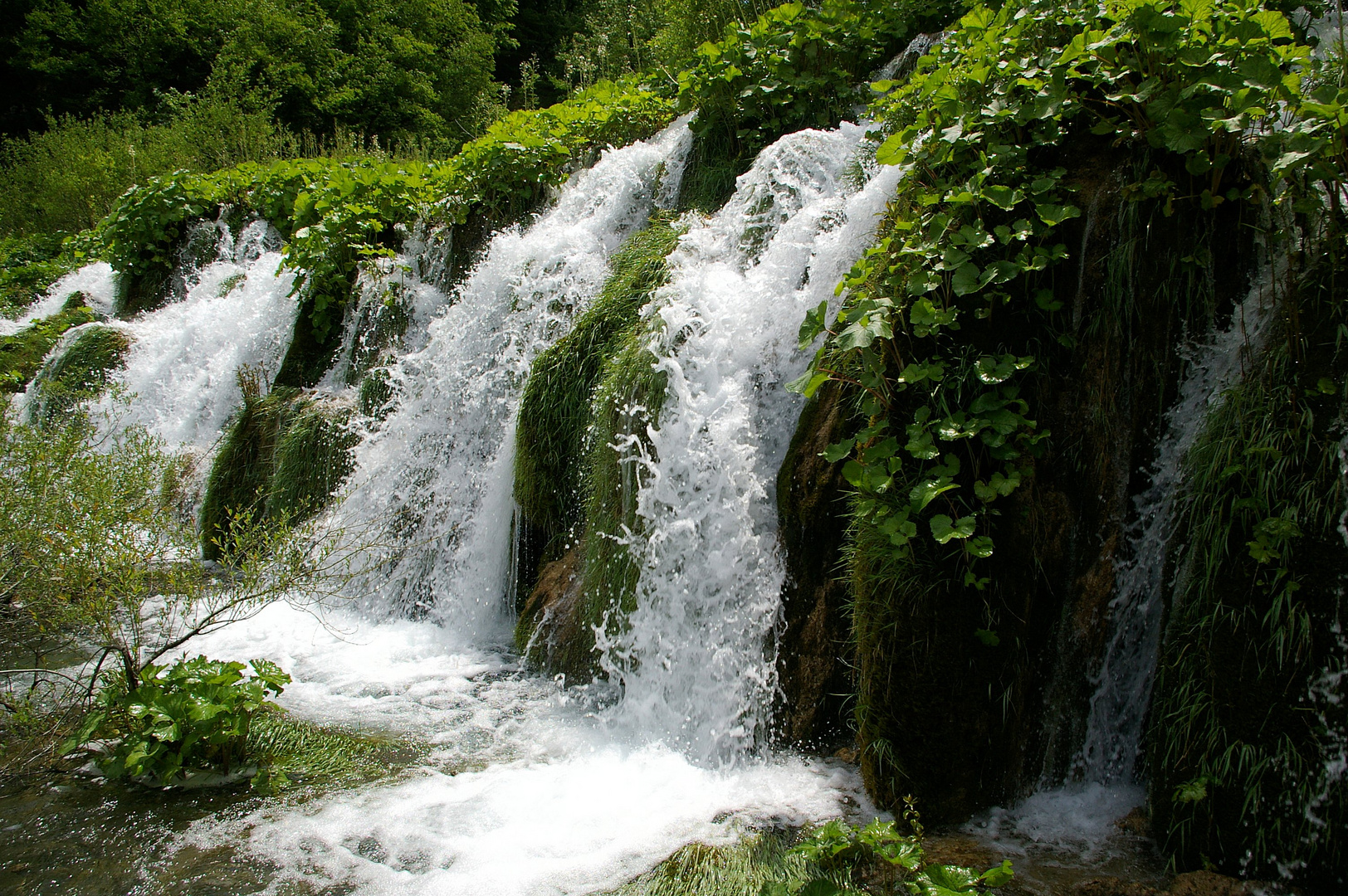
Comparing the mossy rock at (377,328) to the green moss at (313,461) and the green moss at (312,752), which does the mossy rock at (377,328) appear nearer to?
the green moss at (313,461)

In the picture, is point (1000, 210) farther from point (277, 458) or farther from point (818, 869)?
point (277, 458)

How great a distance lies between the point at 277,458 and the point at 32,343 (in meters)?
6.61

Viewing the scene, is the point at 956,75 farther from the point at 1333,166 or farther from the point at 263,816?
the point at 263,816

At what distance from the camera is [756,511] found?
3.53m

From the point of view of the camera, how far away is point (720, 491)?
11.9 ft

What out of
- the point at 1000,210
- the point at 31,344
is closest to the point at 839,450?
the point at 1000,210

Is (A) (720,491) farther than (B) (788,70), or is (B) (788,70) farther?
(B) (788,70)

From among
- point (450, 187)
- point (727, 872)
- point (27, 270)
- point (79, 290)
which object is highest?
point (450, 187)

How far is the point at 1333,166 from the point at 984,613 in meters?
1.66

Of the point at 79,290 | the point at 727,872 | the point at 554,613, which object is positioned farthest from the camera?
the point at 79,290

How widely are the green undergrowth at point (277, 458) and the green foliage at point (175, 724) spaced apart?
3.04 metres

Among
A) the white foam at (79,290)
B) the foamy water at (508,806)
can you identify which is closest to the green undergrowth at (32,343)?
the white foam at (79,290)

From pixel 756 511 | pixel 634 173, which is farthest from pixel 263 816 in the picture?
pixel 634 173

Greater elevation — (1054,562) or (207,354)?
(207,354)
